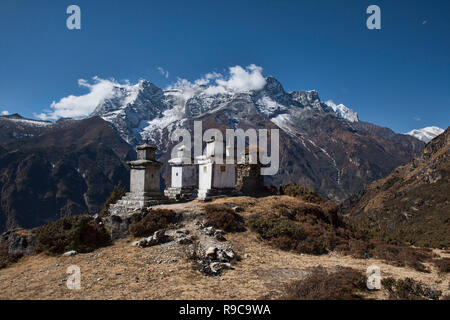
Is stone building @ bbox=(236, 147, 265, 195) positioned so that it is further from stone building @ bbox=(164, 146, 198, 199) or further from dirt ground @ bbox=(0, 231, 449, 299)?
dirt ground @ bbox=(0, 231, 449, 299)

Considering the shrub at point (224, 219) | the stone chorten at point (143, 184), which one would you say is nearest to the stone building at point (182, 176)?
the stone chorten at point (143, 184)

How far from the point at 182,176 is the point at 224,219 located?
1110 centimetres

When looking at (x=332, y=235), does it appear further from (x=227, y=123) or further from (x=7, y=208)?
(x=227, y=123)

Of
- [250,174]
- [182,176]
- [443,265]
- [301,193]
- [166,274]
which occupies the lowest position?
[443,265]

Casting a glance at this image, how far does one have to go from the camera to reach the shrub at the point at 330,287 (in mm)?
7879

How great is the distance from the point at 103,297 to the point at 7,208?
340 feet

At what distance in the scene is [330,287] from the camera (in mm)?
8297

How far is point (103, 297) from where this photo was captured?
848cm

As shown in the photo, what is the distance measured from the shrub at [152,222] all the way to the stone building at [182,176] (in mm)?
8988

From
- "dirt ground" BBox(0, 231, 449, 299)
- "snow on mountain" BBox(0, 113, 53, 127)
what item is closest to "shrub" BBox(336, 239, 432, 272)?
"dirt ground" BBox(0, 231, 449, 299)

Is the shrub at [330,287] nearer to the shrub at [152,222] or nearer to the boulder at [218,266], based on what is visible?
the boulder at [218,266]

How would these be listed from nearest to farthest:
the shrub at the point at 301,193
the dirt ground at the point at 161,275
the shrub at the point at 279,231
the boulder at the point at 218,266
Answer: the dirt ground at the point at 161,275
the boulder at the point at 218,266
the shrub at the point at 279,231
the shrub at the point at 301,193

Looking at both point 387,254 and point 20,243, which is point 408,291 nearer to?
point 387,254

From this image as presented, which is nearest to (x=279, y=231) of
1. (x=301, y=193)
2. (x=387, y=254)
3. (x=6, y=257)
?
(x=387, y=254)
